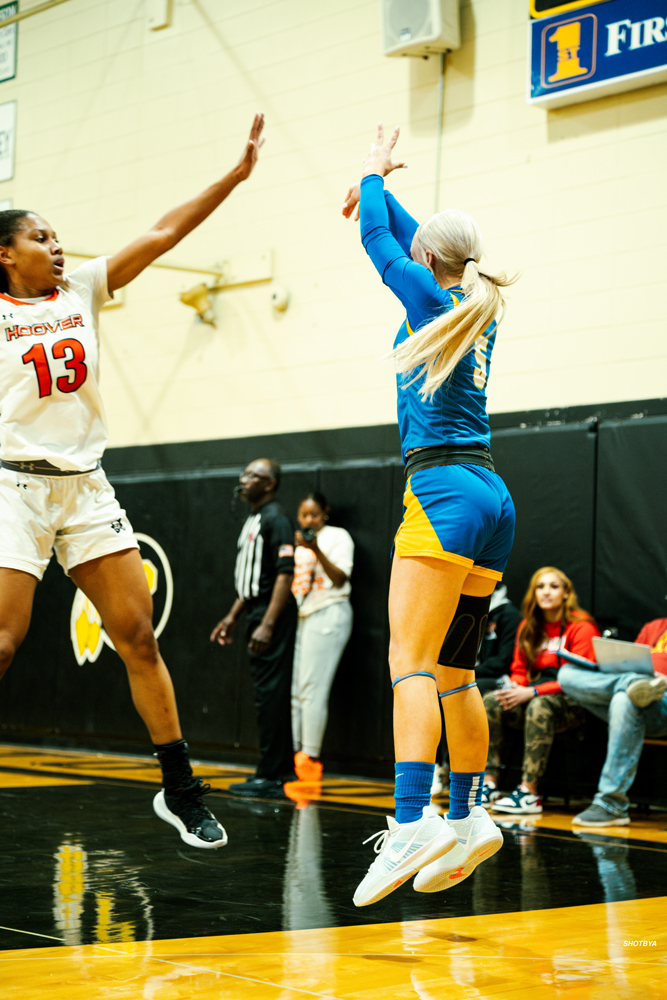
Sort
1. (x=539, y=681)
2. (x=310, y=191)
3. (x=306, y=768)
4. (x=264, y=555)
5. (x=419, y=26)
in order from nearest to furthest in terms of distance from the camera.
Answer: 1. (x=539, y=681)
2. (x=264, y=555)
3. (x=306, y=768)
4. (x=419, y=26)
5. (x=310, y=191)

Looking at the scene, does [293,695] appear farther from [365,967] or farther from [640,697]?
[365,967]

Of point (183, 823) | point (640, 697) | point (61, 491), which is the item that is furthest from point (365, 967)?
point (640, 697)

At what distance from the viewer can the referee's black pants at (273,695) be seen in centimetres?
627

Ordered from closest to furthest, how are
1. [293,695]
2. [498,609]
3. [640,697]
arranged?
[640,697] → [498,609] → [293,695]

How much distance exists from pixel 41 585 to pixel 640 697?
5.49 metres

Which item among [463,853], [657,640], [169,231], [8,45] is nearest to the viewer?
[463,853]

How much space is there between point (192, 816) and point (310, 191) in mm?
5780

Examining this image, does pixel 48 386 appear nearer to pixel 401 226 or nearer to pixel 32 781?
pixel 401 226

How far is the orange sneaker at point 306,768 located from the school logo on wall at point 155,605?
6.14ft

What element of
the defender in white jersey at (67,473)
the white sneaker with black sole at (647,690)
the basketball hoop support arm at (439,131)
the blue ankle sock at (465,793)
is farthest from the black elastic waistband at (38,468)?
the basketball hoop support arm at (439,131)

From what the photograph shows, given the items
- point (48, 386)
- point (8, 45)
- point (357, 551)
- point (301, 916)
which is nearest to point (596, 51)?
point (357, 551)

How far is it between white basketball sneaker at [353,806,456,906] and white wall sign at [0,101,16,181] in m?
9.06

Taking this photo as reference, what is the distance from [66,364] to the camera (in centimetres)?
318

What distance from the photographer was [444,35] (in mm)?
7160
